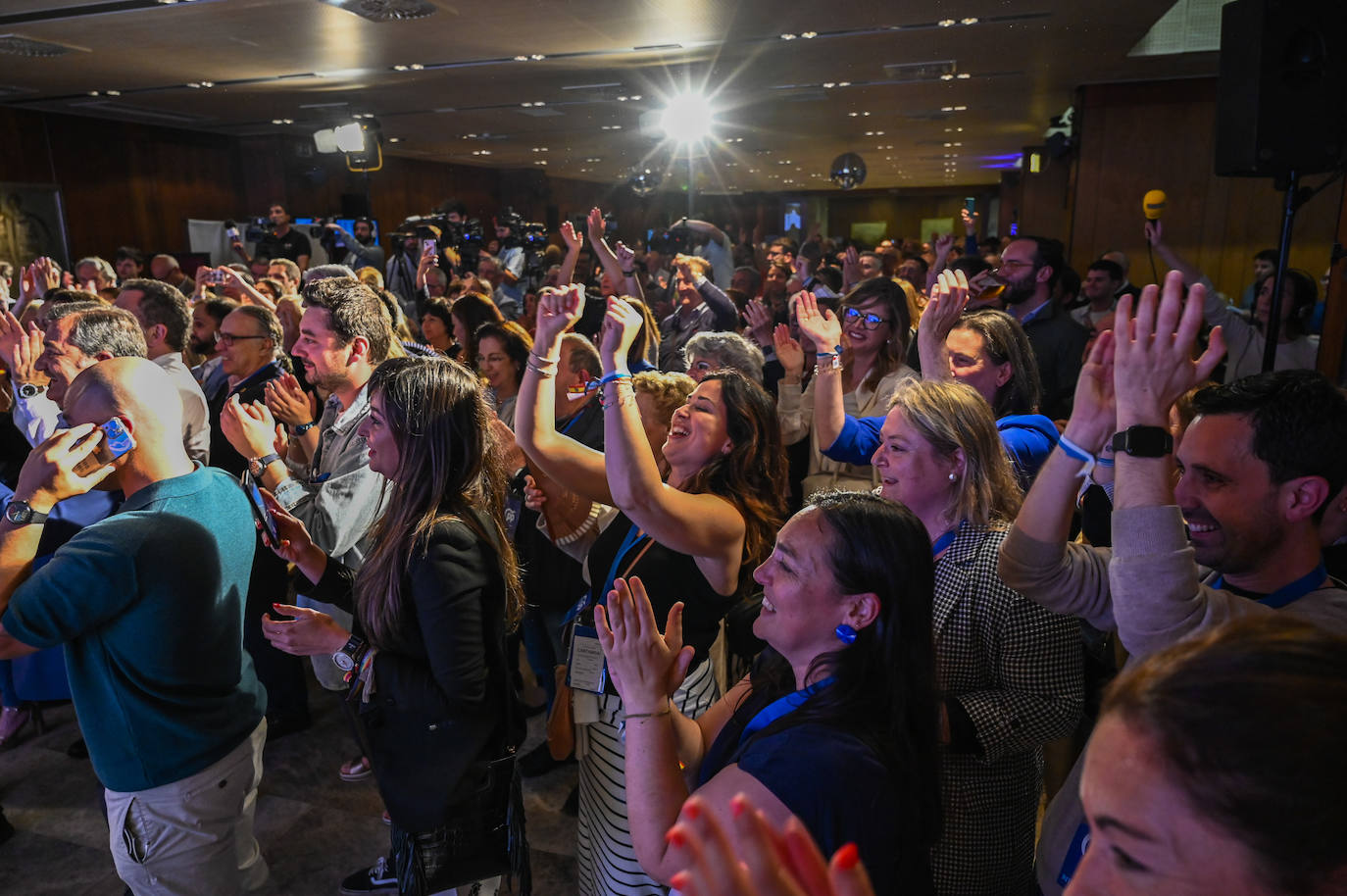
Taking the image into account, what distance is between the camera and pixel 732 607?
5.75 feet

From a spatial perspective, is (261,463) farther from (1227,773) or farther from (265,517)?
(1227,773)

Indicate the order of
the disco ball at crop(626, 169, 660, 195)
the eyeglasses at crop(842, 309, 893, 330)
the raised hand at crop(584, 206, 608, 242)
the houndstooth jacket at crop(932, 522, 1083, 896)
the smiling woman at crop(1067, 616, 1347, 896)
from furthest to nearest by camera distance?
the disco ball at crop(626, 169, 660, 195) → the raised hand at crop(584, 206, 608, 242) → the eyeglasses at crop(842, 309, 893, 330) → the houndstooth jacket at crop(932, 522, 1083, 896) → the smiling woman at crop(1067, 616, 1347, 896)

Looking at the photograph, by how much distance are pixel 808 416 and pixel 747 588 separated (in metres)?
1.37

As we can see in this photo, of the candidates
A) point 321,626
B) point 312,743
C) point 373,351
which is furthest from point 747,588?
point 312,743

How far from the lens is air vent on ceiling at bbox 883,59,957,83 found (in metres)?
7.11

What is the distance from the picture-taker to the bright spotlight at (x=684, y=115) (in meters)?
8.77

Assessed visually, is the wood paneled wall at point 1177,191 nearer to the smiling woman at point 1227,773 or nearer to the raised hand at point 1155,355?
the raised hand at point 1155,355

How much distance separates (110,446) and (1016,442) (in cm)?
195

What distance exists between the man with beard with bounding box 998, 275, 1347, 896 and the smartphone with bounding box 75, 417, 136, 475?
163 centimetres

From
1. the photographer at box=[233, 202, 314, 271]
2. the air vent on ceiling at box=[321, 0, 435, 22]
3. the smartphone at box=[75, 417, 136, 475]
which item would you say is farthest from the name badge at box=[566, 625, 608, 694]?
the photographer at box=[233, 202, 314, 271]

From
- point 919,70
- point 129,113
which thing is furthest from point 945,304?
point 129,113

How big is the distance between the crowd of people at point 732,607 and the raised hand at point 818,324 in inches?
0.9

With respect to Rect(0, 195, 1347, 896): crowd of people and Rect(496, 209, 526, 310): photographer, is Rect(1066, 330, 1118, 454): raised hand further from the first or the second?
Rect(496, 209, 526, 310): photographer

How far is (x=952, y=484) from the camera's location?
162cm
